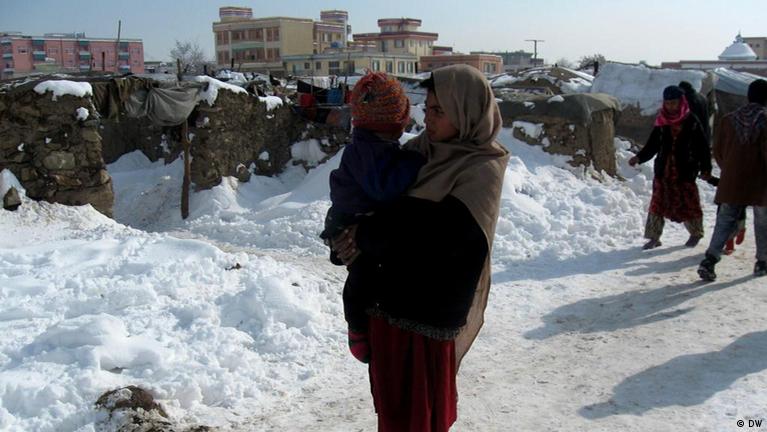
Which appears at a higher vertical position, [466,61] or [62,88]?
[466,61]

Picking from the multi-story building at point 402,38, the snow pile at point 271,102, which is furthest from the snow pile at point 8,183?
the multi-story building at point 402,38

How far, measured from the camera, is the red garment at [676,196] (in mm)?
6141

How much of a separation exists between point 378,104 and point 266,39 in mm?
63062

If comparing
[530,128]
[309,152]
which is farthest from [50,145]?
[530,128]

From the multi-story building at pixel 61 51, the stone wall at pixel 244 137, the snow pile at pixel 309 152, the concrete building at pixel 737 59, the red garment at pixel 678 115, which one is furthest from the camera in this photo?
the multi-story building at pixel 61 51

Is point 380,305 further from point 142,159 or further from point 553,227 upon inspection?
point 142,159

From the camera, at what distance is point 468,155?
1.79m

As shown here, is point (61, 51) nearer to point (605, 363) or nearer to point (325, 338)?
point (325, 338)

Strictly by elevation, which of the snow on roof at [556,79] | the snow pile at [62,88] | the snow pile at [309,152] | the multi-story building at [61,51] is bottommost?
the snow pile at [309,152]

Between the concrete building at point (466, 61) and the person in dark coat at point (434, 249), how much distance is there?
43.1 m

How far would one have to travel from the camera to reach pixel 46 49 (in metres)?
65.1

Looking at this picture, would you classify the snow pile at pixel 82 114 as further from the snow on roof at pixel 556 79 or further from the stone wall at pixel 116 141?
the snow on roof at pixel 556 79

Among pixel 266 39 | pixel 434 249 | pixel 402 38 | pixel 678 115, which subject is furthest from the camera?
pixel 402 38

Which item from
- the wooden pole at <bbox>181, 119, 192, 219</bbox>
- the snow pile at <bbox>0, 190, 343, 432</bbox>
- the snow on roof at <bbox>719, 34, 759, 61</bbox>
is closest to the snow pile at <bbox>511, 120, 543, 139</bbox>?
the snow pile at <bbox>0, 190, 343, 432</bbox>
